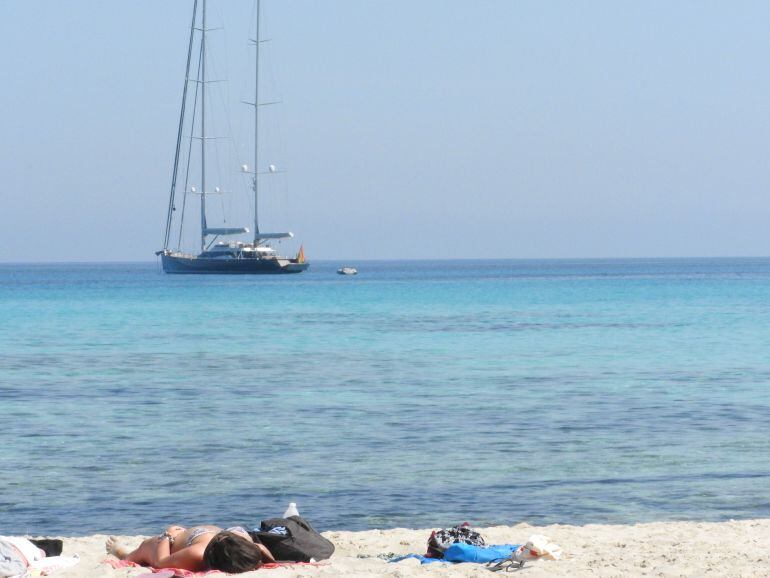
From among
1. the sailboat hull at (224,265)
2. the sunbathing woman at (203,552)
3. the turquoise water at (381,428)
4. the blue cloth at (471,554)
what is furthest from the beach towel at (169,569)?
the sailboat hull at (224,265)

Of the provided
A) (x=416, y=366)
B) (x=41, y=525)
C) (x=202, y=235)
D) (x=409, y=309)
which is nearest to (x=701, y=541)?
(x=41, y=525)

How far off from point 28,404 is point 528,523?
12105 millimetres

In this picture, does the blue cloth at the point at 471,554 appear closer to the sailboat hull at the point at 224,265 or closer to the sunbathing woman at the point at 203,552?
the sunbathing woman at the point at 203,552

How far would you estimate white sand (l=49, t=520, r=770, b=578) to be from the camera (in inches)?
335

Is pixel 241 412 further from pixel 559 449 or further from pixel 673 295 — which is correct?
pixel 673 295

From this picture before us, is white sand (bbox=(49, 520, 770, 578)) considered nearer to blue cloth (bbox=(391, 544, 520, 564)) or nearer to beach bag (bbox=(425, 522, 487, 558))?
A: blue cloth (bbox=(391, 544, 520, 564))

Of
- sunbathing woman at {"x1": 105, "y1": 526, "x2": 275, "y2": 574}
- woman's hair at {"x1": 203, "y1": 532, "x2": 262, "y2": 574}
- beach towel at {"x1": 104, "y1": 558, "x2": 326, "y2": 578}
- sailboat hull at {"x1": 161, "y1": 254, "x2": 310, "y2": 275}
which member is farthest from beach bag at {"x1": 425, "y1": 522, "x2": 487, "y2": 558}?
sailboat hull at {"x1": 161, "y1": 254, "x2": 310, "y2": 275}

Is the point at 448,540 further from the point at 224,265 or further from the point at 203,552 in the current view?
the point at 224,265

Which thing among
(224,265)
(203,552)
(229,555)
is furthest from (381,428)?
(224,265)

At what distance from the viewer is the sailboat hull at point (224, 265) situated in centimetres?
10538

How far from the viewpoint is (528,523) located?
1132 centimetres

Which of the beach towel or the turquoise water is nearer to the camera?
the beach towel

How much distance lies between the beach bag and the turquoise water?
220cm

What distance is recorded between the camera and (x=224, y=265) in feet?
348
